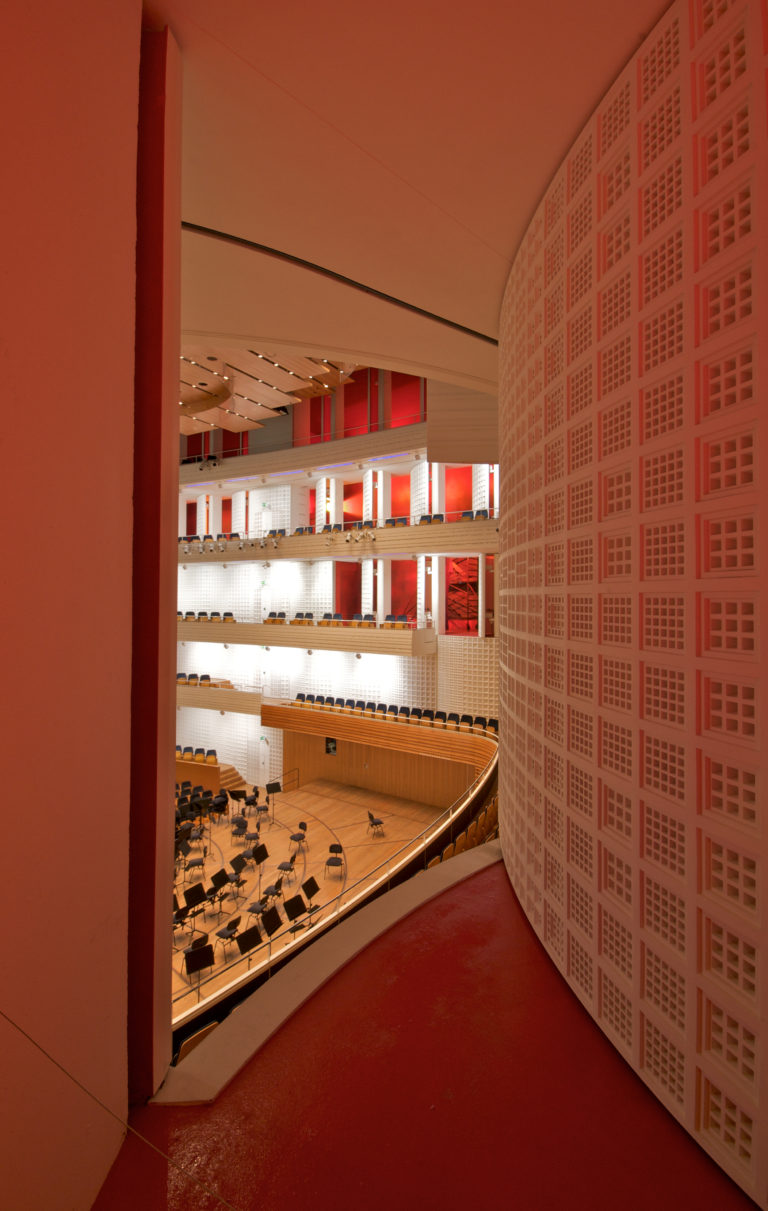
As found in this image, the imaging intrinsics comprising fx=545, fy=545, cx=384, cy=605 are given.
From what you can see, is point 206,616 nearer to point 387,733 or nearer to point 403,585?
point 403,585

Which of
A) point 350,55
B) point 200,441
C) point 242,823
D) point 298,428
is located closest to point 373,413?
point 298,428

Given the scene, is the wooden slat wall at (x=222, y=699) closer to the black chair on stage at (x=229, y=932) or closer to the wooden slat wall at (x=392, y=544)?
the wooden slat wall at (x=392, y=544)

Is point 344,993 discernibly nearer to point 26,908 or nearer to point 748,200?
point 26,908

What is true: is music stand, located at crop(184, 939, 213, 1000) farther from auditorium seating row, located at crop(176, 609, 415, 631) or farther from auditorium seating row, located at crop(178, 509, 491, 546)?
auditorium seating row, located at crop(178, 509, 491, 546)

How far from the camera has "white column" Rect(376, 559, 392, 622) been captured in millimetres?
17125

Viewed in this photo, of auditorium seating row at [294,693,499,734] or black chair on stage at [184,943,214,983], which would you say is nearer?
black chair on stage at [184,943,214,983]

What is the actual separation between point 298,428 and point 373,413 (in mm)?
3178

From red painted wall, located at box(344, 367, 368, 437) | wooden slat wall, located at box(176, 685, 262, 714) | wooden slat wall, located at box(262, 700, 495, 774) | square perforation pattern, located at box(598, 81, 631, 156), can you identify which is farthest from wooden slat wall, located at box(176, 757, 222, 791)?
square perforation pattern, located at box(598, 81, 631, 156)

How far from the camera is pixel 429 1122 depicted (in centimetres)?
266

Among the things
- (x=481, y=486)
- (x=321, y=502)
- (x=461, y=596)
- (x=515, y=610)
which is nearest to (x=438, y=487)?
(x=481, y=486)

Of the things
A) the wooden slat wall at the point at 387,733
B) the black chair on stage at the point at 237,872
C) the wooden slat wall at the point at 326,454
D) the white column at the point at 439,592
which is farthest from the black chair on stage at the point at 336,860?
the wooden slat wall at the point at 326,454

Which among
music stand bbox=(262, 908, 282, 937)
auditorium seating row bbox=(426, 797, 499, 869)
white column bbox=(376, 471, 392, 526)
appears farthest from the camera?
white column bbox=(376, 471, 392, 526)

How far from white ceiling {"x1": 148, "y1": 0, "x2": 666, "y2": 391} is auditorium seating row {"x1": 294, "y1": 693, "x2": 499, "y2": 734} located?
9.65 m

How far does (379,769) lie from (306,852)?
4.40 meters
